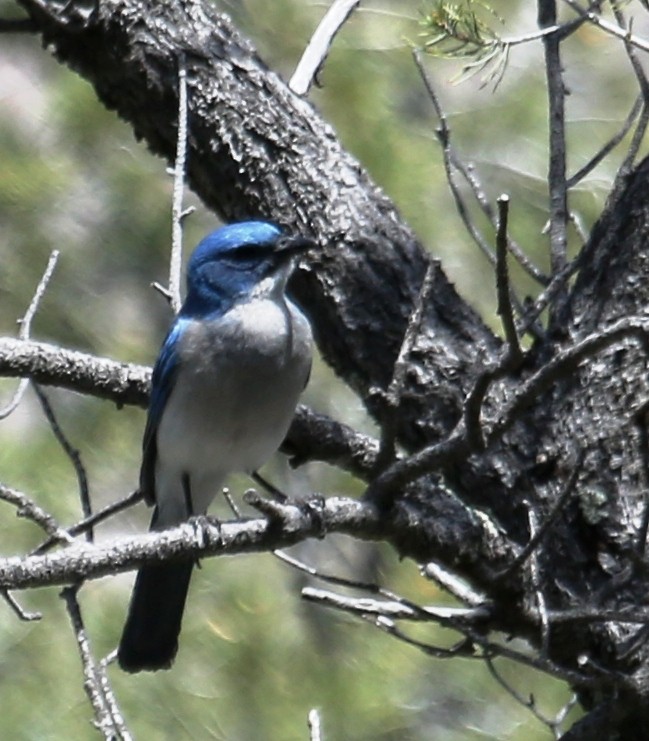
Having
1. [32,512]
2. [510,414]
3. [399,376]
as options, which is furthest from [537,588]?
[32,512]

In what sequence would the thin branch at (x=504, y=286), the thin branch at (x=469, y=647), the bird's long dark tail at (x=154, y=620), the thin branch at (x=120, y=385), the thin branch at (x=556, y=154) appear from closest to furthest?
1. the thin branch at (x=504, y=286)
2. the thin branch at (x=469, y=647)
3. the thin branch at (x=120, y=385)
4. the thin branch at (x=556, y=154)
5. the bird's long dark tail at (x=154, y=620)

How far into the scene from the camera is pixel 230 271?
404 cm

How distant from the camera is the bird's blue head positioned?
12.4 feet

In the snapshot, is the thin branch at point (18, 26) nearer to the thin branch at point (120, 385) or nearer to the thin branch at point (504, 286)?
the thin branch at point (120, 385)

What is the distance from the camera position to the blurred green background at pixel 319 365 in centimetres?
498

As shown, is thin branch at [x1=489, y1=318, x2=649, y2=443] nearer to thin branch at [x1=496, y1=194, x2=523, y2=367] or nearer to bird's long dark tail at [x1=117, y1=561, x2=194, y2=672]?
thin branch at [x1=496, y1=194, x2=523, y2=367]

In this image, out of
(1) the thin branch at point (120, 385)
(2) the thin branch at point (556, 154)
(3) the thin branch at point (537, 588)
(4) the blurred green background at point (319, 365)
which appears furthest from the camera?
(4) the blurred green background at point (319, 365)

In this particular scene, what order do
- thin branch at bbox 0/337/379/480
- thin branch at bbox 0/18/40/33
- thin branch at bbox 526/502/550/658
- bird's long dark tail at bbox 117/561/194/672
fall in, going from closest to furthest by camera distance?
1. thin branch at bbox 526/502/550/658
2. thin branch at bbox 0/337/379/480
3. thin branch at bbox 0/18/40/33
4. bird's long dark tail at bbox 117/561/194/672

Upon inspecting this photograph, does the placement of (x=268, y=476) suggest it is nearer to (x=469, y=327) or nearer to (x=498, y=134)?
(x=498, y=134)

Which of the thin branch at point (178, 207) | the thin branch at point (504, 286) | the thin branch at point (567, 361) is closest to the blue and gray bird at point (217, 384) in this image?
the thin branch at point (178, 207)

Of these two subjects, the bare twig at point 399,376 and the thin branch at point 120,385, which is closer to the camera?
the bare twig at point 399,376

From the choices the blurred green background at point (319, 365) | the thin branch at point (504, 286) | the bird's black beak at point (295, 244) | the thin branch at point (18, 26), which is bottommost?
the blurred green background at point (319, 365)

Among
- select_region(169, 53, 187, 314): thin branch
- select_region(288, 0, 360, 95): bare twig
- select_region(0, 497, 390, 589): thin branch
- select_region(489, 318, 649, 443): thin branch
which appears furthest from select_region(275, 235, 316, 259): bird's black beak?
select_region(489, 318, 649, 443): thin branch

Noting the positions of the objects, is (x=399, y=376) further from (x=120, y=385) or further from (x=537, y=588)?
(x=120, y=385)
